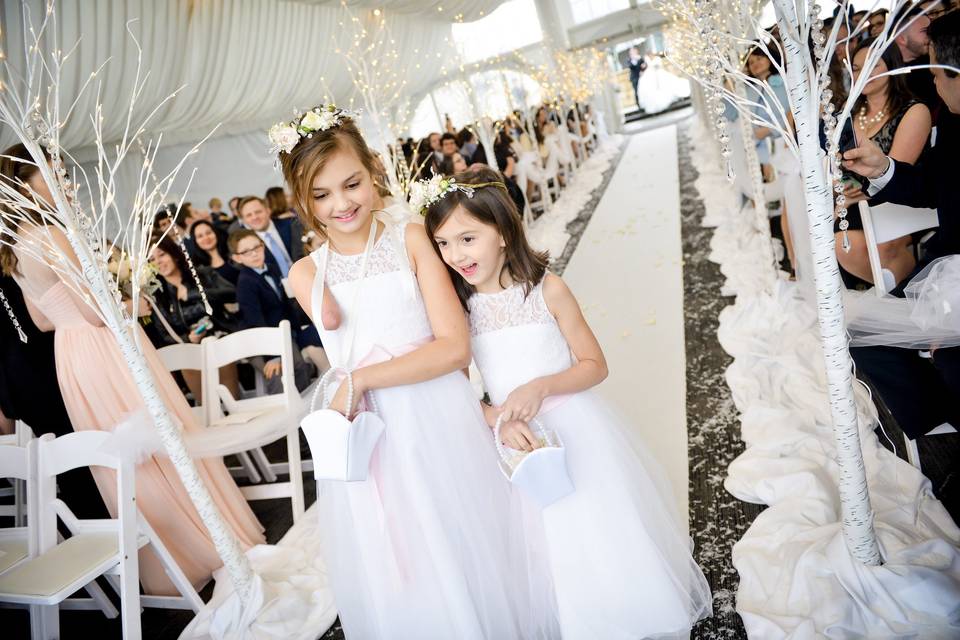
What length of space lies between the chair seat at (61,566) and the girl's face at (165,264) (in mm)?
2894

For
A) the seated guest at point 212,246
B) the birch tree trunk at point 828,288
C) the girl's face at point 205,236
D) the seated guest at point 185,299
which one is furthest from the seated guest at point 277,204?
the birch tree trunk at point 828,288

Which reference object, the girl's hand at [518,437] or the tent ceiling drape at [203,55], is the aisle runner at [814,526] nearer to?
the girl's hand at [518,437]

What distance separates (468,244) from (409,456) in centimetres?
61

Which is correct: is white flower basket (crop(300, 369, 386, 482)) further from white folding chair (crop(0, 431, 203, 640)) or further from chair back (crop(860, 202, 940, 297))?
chair back (crop(860, 202, 940, 297))

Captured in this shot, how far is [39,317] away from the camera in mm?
3395

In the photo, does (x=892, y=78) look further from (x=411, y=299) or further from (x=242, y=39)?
(x=242, y=39)

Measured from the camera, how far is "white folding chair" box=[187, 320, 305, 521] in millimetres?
3172

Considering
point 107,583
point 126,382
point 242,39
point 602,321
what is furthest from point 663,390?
point 242,39

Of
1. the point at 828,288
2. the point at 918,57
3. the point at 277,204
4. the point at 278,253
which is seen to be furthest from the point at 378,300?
the point at 277,204

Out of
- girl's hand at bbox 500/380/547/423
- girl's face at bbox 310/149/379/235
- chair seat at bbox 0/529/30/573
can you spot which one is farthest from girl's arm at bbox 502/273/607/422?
chair seat at bbox 0/529/30/573

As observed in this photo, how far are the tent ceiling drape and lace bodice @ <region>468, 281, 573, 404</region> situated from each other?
346 centimetres

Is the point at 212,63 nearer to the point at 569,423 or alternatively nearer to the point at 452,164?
the point at 452,164

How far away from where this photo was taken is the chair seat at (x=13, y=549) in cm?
265

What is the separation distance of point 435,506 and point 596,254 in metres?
5.13
